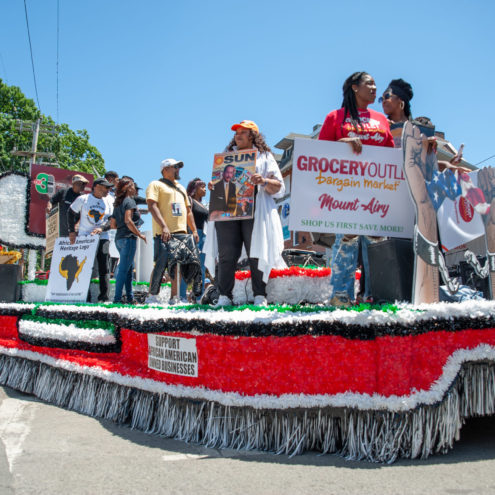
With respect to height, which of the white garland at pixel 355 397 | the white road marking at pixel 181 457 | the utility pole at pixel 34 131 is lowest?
the white road marking at pixel 181 457

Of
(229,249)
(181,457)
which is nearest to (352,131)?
(229,249)

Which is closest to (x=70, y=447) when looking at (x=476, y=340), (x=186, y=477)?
(x=186, y=477)

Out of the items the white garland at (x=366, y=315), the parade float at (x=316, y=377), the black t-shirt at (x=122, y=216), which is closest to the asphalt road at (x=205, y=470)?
the parade float at (x=316, y=377)

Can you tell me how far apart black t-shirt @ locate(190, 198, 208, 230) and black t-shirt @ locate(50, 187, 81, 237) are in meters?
1.58

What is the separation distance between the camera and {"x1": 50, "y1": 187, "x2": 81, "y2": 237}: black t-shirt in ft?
22.0

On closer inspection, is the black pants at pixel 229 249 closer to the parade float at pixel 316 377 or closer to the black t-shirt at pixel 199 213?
the parade float at pixel 316 377

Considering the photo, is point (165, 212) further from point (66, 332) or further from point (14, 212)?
point (14, 212)

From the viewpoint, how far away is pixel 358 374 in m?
2.71

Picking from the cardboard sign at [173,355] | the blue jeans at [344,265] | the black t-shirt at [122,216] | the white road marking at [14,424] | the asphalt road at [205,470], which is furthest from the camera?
the black t-shirt at [122,216]

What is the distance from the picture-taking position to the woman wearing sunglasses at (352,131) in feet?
12.4

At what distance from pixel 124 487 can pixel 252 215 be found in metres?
2.19

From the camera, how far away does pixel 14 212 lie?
26.1 feet

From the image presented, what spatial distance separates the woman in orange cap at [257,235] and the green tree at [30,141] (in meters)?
27.3

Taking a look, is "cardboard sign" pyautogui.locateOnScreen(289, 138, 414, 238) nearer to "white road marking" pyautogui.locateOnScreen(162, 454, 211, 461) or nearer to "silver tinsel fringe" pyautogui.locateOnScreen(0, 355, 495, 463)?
"silver tinsel fringe" pyautogui.locateOnScreen(0, 355, 495, 463)
